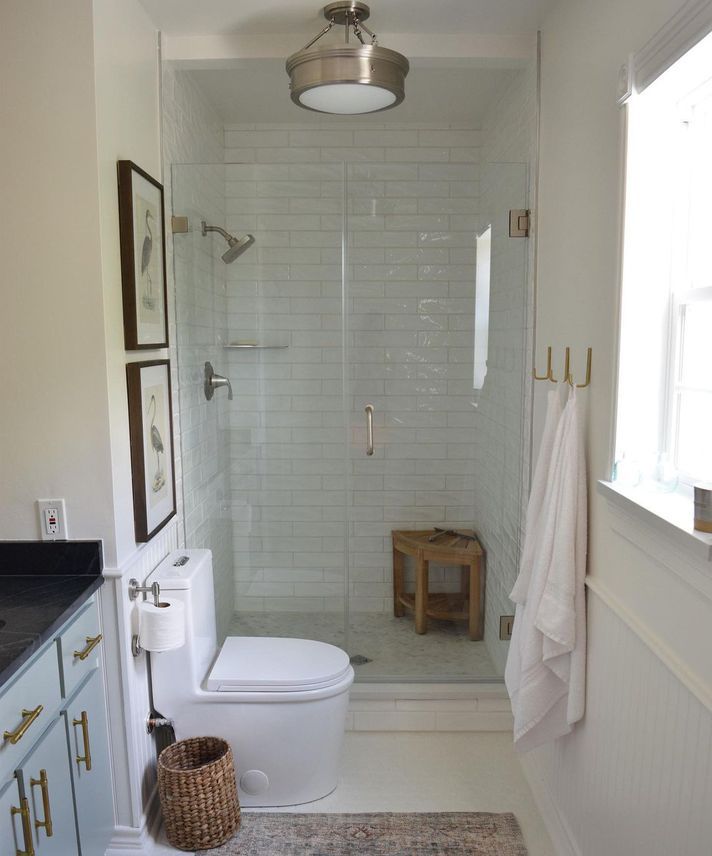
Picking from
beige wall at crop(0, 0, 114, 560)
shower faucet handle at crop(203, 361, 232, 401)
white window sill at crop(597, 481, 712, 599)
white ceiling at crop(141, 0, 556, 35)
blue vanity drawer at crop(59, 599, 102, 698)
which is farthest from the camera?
shower faucet handle at crop(203, 361, 232, 401)

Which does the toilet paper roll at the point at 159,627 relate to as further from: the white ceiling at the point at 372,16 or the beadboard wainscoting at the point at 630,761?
the white ceiling at the point at 372,16

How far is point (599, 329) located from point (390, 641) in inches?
66.6

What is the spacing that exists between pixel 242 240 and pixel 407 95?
1.02 metres

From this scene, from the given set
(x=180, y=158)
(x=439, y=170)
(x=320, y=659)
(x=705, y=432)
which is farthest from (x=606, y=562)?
(x=180, y=158)

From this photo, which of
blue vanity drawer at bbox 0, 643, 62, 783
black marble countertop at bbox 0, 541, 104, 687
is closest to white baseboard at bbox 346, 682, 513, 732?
black marble countertop at bbox 0, 541, 104, 687

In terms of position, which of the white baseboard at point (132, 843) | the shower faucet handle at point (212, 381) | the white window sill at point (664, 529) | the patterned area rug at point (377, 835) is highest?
the shower faucet handle at point (212, 381)

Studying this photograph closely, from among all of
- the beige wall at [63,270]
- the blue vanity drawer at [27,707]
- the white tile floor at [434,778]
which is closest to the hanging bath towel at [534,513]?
the white tile floor at [434,778]

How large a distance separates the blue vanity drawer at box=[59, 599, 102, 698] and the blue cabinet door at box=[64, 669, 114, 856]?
0.04 m

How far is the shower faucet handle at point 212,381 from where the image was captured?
9.58ft

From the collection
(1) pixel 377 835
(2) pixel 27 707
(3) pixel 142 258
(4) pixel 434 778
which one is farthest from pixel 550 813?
(3) pixel 142 258

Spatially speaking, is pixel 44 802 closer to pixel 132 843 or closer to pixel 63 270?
pixel 132 843

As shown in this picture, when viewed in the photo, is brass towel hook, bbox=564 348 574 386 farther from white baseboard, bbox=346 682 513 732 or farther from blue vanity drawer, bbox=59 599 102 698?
blue vanity drawer, bbox=59 599 102 698

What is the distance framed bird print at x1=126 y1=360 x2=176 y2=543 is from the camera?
2.19 meters

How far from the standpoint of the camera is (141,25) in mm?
2336
